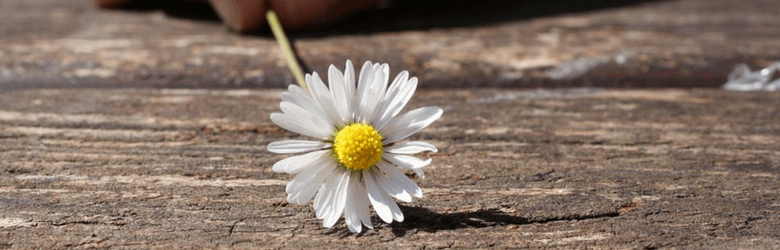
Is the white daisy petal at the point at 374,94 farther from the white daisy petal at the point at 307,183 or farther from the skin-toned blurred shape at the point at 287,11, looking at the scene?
the skin-toned blurred shape at the point at 287,11

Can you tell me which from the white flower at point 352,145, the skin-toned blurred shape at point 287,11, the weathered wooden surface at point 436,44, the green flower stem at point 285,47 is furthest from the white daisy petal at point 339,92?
the skin-toned blurred shape at point 287,11

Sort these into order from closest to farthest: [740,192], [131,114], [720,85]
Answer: [740,192] < [131,114] < [720,85]

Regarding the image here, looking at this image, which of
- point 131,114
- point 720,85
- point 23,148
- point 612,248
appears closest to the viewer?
point 612,248

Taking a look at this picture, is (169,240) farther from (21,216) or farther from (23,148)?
(23,148)

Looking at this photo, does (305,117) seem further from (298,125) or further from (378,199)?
(378,199)

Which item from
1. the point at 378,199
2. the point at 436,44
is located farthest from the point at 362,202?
the point at 436,44

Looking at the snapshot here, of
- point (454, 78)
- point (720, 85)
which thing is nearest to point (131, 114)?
point (454, 78)

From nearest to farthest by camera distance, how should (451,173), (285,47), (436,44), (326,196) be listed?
1. (326,196)
2. (451,173)
3. (285,47)
4. (436,44)
